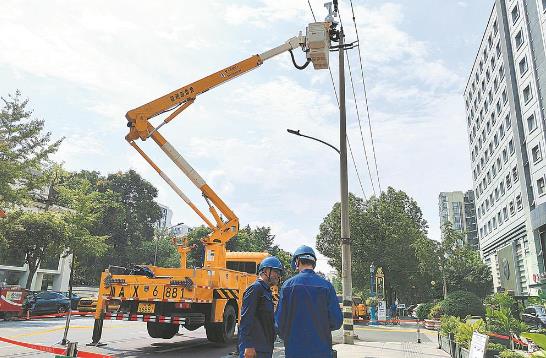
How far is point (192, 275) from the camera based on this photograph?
10.0 metres

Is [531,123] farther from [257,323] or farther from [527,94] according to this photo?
[257,323]

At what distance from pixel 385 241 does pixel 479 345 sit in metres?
35.6

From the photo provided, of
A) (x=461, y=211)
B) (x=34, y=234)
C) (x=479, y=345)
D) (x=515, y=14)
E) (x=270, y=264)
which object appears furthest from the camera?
(x=461, y=211)

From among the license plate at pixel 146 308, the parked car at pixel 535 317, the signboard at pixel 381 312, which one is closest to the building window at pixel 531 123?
the signboard at pixel 381 312

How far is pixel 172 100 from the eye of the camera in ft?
42.6

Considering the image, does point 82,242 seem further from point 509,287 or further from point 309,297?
point 509,287

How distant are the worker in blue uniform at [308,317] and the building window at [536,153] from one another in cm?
3556

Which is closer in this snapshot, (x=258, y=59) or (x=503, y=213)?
(x=258, y=59)

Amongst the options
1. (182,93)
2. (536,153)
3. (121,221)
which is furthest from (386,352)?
(121,221)

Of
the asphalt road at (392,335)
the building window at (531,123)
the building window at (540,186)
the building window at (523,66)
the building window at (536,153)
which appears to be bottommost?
the asphalt road at (392,335)

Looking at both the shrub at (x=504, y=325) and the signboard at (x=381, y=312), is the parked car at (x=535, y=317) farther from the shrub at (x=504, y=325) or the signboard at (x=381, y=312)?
the signboard at (x=381, y=312)

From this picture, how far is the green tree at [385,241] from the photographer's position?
40.3 m

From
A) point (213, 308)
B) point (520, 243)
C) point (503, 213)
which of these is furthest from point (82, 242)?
point (503, 213)

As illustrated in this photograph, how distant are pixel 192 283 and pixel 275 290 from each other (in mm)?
4547
